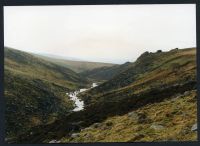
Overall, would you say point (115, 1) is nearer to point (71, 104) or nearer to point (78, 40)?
point (78, 40)

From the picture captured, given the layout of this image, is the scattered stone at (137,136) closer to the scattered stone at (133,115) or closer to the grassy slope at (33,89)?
the scattered stone at (133,115)

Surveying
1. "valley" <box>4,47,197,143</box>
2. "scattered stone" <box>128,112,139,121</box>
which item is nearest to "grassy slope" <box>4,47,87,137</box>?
"valley" <box>4,47,197,143</box>

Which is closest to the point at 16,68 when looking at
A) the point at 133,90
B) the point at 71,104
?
the point at 71,104

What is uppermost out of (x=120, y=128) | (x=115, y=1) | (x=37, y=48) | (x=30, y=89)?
(x=115, y=1)

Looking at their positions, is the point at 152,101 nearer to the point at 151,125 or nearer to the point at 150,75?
the point at 150,75

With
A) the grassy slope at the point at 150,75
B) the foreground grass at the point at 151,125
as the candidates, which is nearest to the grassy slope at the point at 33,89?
the grassy slope at the point at 150,75

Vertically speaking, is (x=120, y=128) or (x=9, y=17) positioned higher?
(x=9, y=17)
